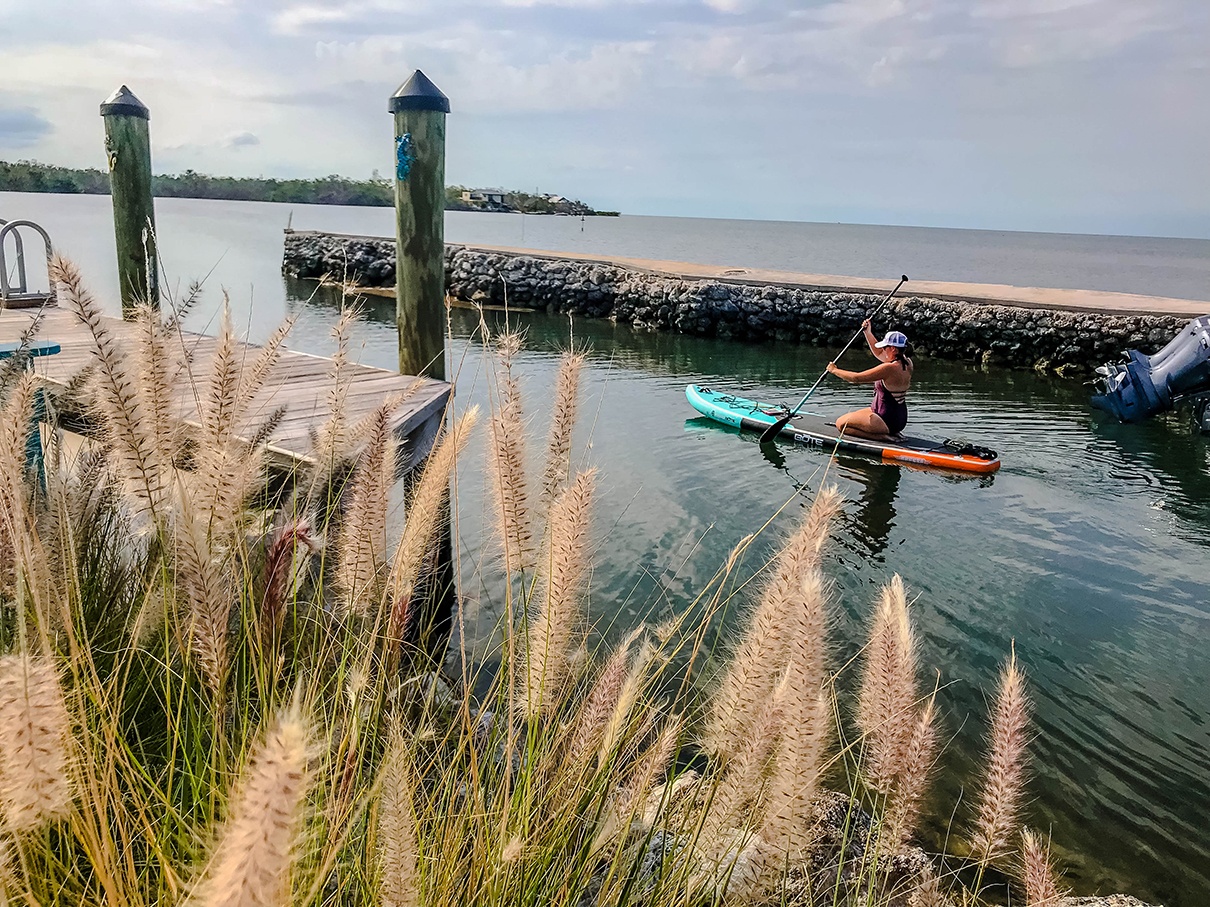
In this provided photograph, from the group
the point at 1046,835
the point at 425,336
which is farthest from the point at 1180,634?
the point at 425,336

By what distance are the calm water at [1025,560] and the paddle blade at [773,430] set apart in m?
0.40

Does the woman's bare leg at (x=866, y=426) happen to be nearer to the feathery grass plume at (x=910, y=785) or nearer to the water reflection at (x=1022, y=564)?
the water reflection at (x=1022, y=564)

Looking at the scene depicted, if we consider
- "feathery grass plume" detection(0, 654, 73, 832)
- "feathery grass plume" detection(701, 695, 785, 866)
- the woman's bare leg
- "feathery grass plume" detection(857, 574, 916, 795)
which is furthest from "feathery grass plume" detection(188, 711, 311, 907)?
the woman's bare leg

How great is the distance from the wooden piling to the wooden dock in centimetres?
30

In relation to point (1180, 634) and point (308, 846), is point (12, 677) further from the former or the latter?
point (1180, 634)

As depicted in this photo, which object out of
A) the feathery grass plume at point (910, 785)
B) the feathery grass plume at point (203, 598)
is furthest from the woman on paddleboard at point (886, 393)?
the feathery grass plume at point (203, 598)

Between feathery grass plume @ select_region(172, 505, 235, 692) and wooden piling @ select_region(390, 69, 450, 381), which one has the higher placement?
wooden piling @ select_region(390, 69, 450, 381)

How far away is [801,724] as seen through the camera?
1.39 m

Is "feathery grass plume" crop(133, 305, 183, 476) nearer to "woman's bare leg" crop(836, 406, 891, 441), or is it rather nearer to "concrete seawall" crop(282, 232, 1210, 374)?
"woman's bare leg" crop(836, 406, 891, 441)

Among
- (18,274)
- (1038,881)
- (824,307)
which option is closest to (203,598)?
(1038,881)

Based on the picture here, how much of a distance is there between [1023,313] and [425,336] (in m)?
18.1

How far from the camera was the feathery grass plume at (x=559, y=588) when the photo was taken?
1610 millimetres

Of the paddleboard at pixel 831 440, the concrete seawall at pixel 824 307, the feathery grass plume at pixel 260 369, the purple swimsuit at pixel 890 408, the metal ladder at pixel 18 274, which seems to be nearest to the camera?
the feathery grass plume at pixel 260 369

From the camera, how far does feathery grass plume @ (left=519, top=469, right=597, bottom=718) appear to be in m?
1.61
